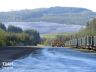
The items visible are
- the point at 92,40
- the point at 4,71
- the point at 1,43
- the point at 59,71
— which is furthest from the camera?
the point at 1,43

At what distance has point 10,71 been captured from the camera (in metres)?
34.5

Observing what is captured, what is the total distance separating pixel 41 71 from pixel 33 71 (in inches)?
27.1

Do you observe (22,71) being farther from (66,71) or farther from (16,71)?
(66,71)

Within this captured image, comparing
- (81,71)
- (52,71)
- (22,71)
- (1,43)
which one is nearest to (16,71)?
(22,71)

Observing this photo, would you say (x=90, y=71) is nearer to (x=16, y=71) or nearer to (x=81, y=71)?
(x=81, y=71)

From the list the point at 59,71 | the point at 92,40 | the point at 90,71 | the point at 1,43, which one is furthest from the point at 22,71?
the point at 1,43

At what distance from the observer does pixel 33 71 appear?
3609 cm

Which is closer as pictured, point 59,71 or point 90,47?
point 59,71

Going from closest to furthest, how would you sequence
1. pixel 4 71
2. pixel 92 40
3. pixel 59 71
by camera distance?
pixel 4 71
pixel 59 71
pixel 92 40

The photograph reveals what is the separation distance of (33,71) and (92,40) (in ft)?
254

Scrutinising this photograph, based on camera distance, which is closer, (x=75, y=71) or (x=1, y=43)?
(x=75, y=71)

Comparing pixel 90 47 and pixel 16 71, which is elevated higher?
pixel 16 71

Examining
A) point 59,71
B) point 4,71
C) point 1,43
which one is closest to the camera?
point 4,71

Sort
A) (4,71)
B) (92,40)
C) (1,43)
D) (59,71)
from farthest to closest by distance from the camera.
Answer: (1,43) → (92,40) → (59,71) → (4,71)
